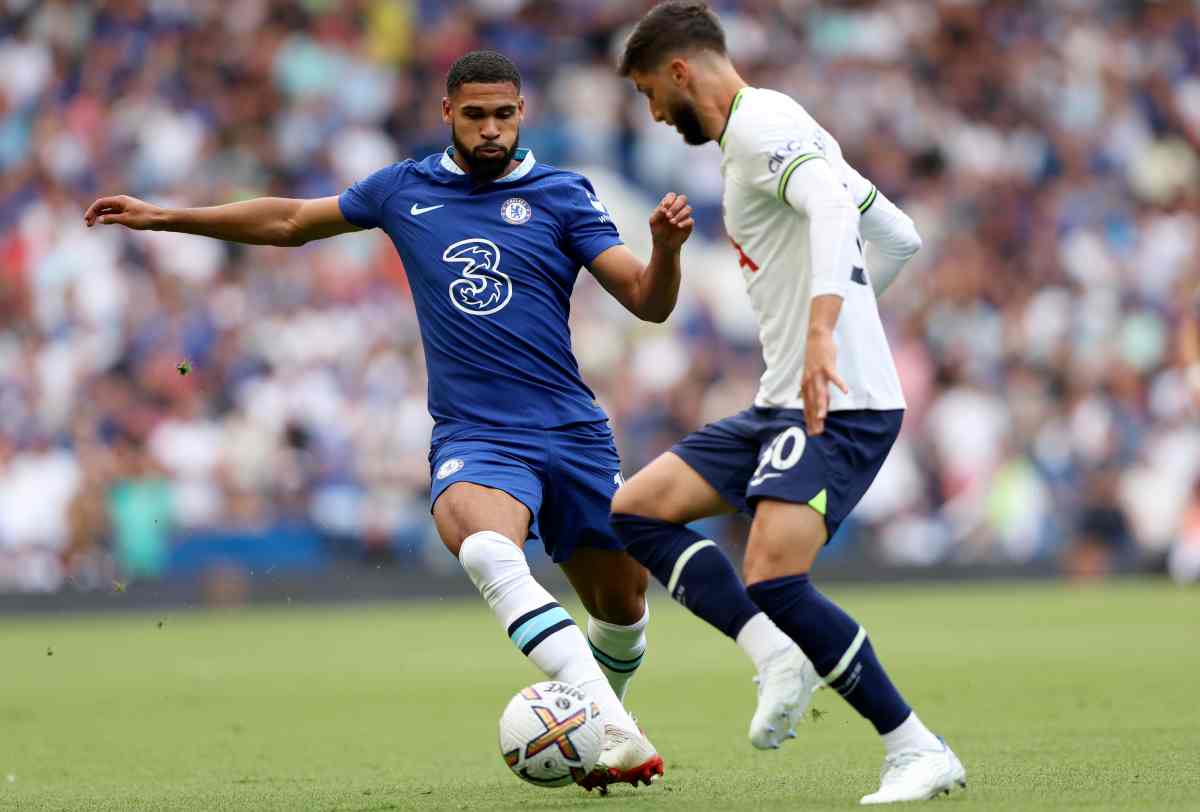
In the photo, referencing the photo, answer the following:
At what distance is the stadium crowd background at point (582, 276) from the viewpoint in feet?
59.4

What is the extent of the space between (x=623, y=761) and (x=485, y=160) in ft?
7.26

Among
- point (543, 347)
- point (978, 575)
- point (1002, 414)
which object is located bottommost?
point (978, 575)

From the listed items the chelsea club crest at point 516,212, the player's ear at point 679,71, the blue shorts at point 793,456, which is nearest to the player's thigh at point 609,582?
the blue shorts at point 793,456

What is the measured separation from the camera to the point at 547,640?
6.77 meters

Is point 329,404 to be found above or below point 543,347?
below

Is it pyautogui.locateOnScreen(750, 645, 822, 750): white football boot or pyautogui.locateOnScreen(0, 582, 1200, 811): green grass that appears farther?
pyautogui.locateOnScreen(0, 582, 1200, 811): green grass

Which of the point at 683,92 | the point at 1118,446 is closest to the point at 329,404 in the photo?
the point at 1118,446

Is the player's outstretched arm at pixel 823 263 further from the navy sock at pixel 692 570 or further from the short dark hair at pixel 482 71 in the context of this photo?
the short dark hair at pixel 482 71

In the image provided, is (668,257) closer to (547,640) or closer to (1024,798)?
(547,640)

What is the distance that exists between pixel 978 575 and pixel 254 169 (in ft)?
27.1

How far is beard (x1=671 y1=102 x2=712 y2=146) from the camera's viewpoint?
6270mm

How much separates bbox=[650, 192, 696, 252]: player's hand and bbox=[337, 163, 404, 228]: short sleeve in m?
1.37

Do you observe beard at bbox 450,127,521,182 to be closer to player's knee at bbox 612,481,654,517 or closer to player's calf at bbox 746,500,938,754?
player's knee at bbox 612,481,654,517

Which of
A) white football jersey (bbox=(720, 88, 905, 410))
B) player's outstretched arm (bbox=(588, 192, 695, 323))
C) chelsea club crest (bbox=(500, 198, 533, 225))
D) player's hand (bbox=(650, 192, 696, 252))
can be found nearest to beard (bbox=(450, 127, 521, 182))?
chelsea club crest (bbox=(500, 198, 533, 225))
